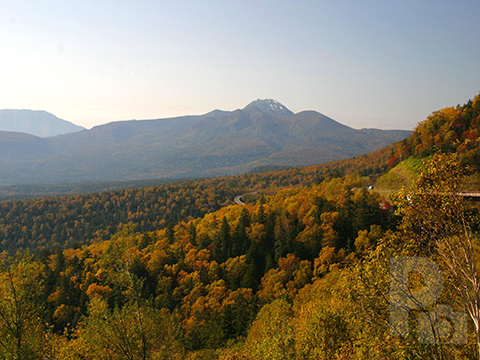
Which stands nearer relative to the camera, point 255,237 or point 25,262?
point 25,262

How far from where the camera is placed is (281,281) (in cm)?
6862

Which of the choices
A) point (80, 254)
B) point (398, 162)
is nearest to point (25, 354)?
point (80, 254)

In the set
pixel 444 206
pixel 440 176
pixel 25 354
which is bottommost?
pixel 25 354

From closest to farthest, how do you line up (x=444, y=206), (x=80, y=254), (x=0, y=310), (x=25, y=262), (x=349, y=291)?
1. (x=444, y=206)
2. (x=349, y=291)
3. (x=0, y=310)
4. (x=25, y=262)
5. (x=80, y=254)

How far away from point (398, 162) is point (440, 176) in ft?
377

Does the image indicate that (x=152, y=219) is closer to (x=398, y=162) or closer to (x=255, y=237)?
(x=255, y=237)

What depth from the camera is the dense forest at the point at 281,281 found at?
11297mm

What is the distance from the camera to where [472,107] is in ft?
312

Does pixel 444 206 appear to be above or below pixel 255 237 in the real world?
above

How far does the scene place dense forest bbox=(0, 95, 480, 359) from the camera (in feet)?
37.1

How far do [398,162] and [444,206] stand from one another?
115 m

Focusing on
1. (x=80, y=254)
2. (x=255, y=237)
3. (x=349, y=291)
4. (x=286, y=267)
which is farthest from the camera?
(x=80, y=254)

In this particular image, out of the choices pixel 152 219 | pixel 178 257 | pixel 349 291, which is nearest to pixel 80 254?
pixel 178 257

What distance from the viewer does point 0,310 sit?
61.9 feet
